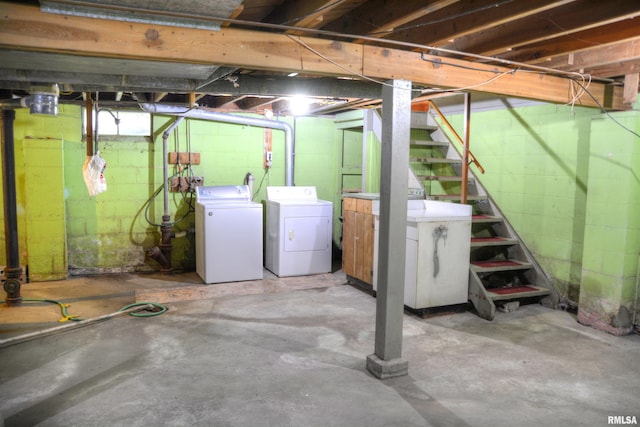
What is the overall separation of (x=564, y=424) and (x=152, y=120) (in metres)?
5.43

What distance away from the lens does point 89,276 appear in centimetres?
587

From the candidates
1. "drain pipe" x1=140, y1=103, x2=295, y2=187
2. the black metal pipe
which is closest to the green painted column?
"drain pipe" x1=140, y1=103, x2=295, y2=187

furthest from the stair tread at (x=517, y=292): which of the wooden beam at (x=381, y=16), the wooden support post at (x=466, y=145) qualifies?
the wooden beam at (x=381, y=16)

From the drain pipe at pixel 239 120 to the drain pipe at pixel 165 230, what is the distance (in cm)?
24

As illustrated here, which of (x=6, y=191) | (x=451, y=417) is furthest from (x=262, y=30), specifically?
(x=6, y=191)

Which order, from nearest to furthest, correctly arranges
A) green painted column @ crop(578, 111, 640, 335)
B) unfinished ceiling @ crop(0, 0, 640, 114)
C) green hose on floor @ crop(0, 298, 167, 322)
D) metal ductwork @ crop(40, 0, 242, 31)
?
metal ductwork @ crop(40, 0, 242, 31) < unfinished ceiling @ crop(0, 0, 640, 114) < green painted column @ crop(578, 111, 640, 335) < green hose on floor @ crop(0, 298, 167, 322)

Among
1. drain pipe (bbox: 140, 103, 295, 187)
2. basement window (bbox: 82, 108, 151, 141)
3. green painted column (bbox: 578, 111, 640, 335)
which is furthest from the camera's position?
basement window (bbox: 82, 108, 151, 141)

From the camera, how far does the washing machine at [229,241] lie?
5457mm

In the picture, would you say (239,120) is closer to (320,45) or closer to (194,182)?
(194,182)

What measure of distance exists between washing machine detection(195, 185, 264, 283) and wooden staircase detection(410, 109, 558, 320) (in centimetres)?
205

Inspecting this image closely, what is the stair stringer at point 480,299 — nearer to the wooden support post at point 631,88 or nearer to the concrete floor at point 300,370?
the concrete floor at point 300,370

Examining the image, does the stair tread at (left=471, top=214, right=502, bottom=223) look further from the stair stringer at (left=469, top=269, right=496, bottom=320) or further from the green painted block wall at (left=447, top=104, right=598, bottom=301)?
the stair stringer at (left=469, top=269, right=496, bottom=320)

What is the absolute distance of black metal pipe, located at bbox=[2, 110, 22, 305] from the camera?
14.9 ft

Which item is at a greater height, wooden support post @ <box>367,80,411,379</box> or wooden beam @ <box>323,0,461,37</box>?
wooden beam @ <box>323,0,461,37</box>
